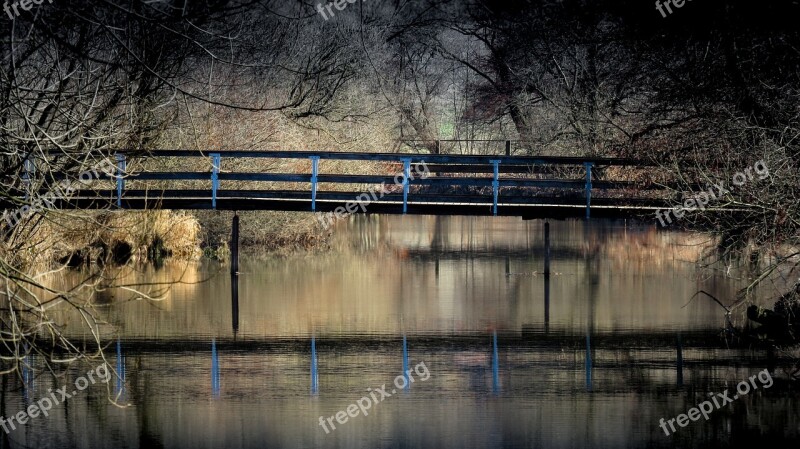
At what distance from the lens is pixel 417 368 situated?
14.6 meters

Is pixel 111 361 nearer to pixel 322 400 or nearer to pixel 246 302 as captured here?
pixel 322 400

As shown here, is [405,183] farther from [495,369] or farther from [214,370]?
[214,370]

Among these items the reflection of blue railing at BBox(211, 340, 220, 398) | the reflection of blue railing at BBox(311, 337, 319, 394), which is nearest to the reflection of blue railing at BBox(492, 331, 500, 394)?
the reflection of blue railing at BBox(311, 337, 319, 394)

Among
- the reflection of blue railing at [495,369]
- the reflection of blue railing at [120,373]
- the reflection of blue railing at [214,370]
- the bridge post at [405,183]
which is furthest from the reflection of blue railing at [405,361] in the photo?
the bridge post at [405,183]

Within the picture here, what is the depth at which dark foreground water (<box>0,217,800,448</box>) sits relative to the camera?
11352mm

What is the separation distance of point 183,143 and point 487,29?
18.2 metres

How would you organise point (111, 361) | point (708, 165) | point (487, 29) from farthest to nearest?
1. point (487, 29)
2. point (708, 165)
3. point (111, 361)

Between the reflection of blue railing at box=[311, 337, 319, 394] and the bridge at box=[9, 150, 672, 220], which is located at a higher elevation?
the bridge at box=[9, 150, 672, 220]

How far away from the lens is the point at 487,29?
45.0m

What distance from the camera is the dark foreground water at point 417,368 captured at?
11352 millimetres

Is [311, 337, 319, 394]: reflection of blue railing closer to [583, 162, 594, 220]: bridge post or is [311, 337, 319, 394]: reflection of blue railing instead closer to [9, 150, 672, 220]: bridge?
[9, 150, 672, 220]: bridge

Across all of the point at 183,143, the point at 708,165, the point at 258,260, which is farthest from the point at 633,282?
the point at 183,143

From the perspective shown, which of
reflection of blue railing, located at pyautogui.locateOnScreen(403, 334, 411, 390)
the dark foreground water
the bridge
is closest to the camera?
the dark foreground water

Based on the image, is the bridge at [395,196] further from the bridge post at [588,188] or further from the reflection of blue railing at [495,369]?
the reflection of blue railing at [495,369]
